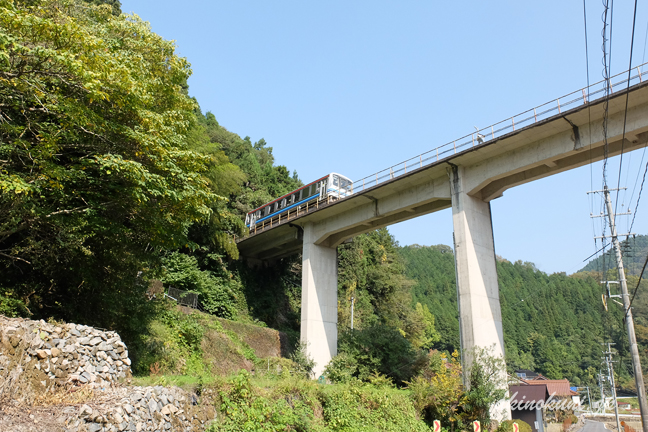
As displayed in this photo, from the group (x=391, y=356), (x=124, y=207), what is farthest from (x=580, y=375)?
(x=124, y=207)

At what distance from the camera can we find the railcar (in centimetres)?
3048

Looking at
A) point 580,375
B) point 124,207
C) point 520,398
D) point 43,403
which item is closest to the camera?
point 43,403

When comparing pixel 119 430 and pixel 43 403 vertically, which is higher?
pixel 43 403

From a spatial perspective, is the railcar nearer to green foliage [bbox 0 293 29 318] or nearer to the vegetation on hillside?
the vegetation on hillside

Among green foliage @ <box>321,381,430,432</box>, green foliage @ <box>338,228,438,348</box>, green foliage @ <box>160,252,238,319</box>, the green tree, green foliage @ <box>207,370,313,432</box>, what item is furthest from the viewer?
green foliage @ <box>338,228,438,348</box>

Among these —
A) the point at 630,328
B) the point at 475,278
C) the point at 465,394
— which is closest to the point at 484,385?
the point at 465,394

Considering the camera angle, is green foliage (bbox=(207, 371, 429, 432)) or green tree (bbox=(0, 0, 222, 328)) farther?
green foliage (bbox=(207, 371, 429, 432))

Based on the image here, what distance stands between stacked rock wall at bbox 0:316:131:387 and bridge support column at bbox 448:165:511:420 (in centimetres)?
1505

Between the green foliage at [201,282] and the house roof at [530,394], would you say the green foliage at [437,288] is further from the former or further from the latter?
the green foliage at [201,282]

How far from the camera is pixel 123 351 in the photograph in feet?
36.7

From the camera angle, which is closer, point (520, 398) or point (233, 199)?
point (520, 398)

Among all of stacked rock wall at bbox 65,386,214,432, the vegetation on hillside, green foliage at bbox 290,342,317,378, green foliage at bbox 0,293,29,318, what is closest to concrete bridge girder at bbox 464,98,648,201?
the vegetation on hillside

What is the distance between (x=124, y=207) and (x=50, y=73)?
477cm

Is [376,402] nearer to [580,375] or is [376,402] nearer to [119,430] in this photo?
[119,430]
